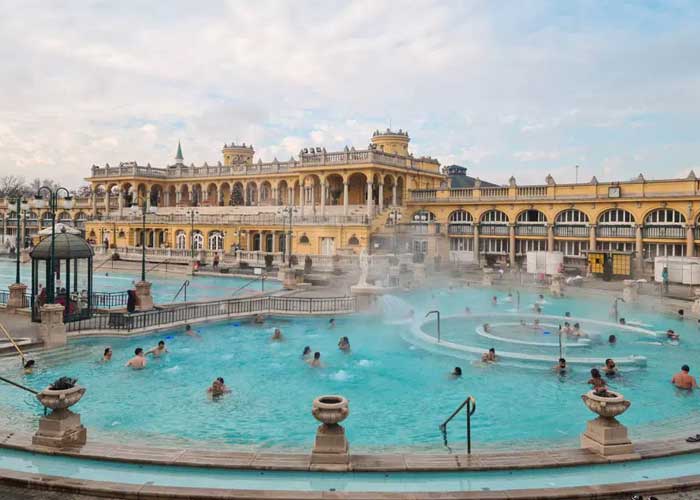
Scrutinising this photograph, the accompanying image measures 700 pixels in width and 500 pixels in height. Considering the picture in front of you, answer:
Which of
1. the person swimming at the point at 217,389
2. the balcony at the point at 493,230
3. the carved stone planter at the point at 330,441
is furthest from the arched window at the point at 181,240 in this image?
the carved stone planter at the point at 330,441

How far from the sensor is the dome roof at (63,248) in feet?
68.4

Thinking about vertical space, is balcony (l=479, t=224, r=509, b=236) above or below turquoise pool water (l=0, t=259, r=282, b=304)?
above

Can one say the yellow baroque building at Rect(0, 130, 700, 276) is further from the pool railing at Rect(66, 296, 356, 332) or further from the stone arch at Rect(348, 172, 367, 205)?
the pool railing at Rect(66, 296, 356, 332)

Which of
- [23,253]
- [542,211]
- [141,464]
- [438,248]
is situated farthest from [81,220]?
[141,464]

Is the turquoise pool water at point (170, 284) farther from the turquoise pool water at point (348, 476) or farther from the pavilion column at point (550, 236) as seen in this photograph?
the pavilion column at point (550, 236)

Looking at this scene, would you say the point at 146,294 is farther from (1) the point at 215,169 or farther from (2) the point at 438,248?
(1) the point at 215,169

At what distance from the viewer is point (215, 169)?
7044 centimetres

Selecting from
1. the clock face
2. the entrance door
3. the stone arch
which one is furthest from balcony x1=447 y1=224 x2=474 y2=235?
the clock face

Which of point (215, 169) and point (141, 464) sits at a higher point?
point (215, 169)

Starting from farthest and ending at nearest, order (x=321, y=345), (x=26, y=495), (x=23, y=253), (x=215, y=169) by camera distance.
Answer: (x=215, y=169) < (x=23, y=253) < (x=321, y=345) < (x=26, y=495)

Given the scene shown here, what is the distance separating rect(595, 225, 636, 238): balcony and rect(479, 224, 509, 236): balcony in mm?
7457

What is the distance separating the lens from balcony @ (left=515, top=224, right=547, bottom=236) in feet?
153

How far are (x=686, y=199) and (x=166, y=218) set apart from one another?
163 feet

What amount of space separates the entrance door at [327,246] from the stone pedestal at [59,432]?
40.5 metres
